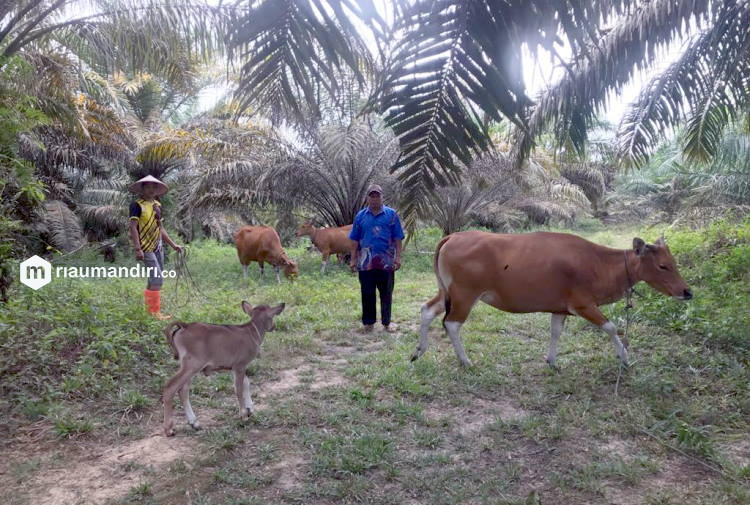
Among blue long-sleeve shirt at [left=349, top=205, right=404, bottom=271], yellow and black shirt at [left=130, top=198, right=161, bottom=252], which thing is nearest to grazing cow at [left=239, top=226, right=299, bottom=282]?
yellow and black shirt at [left=130, top=198, right=161, bottom=252]

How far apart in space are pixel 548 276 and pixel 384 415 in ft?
6.55

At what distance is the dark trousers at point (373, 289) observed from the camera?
675 centimetres

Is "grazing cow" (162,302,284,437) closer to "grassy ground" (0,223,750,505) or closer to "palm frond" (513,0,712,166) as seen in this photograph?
"grassy ground" (0,223,750,505)

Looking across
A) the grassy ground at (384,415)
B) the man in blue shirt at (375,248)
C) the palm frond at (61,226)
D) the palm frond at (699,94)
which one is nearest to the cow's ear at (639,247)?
the grassy ground at (384,415)

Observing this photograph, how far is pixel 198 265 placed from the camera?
44.6 feet

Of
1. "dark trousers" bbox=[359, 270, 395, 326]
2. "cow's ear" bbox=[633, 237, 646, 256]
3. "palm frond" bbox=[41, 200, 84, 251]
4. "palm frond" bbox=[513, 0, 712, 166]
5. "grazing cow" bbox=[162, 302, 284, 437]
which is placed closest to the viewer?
"grazing cow" bbox=[162, 302, 284, 437]

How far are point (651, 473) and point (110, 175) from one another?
15933mm

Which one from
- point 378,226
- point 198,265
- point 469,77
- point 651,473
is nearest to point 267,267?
point 198,265

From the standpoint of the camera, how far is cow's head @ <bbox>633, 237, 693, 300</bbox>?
5.02 meters

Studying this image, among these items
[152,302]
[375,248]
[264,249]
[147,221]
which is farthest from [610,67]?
[264,249]

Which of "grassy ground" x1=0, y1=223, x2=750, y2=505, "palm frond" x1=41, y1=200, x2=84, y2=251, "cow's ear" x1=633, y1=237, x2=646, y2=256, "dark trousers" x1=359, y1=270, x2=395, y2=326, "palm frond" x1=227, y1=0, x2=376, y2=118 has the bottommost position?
"grassy ground" x1=0, y1=223, x2=750, y2=505

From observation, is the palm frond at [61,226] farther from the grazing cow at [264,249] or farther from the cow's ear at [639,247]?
the cow's ear at [639,247]

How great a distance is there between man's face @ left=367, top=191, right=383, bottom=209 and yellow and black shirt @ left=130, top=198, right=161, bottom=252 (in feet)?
8.14

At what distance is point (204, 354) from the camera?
3785 mm
